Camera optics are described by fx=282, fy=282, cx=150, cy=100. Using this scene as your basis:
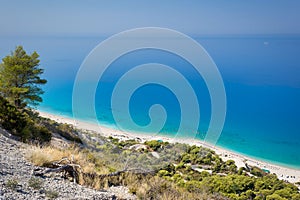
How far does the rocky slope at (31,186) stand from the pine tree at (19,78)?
11328mm

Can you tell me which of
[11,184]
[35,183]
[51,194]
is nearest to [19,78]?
[35,183]

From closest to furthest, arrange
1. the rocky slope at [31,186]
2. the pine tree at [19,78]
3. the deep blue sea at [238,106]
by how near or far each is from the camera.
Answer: the rocky slope at [31,186] < the pine tree at [19,78] < the deep blue sea at [238,106]

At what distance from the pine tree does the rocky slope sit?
37.2ft

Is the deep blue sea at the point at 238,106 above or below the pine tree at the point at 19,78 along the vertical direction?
above

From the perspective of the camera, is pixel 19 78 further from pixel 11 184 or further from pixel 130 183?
pixel 11 184

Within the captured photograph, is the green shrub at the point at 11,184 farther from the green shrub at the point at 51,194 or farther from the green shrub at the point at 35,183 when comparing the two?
the green shrub at the point at 51,194

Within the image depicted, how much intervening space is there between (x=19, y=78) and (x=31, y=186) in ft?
46.2

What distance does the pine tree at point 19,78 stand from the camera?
16875 mm

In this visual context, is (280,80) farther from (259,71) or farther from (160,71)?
(160,71)

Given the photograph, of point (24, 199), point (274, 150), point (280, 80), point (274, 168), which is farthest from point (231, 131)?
point (280, 80)

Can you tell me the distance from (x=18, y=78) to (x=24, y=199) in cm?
1461

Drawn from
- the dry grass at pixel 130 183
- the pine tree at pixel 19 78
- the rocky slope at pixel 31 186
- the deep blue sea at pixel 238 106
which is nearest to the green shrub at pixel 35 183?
the rocky slope at pixel 31 186

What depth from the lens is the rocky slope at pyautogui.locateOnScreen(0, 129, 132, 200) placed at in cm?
456

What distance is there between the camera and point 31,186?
16.0 feet
